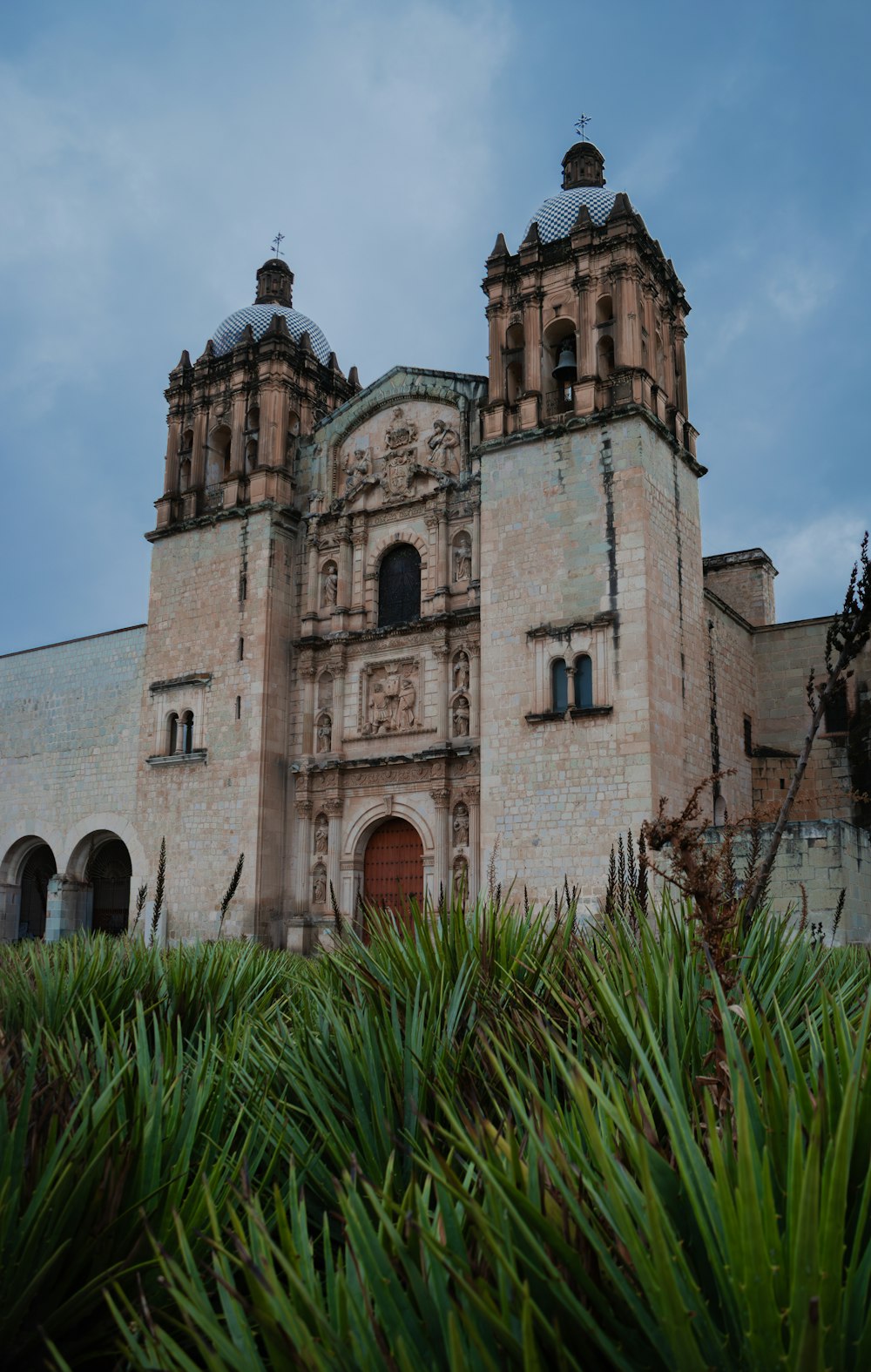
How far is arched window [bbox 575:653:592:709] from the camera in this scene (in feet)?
48.7

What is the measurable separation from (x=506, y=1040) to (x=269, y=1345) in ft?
5.31

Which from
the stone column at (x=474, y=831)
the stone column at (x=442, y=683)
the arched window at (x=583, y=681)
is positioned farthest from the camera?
the stone column at (x=442, y=683)

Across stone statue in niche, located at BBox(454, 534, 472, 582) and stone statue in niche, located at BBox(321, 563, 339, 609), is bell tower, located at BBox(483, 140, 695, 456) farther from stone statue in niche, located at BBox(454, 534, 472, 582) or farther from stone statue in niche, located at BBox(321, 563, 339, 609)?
stone statue in niche, located at BBox(321, 563, 339, 609)

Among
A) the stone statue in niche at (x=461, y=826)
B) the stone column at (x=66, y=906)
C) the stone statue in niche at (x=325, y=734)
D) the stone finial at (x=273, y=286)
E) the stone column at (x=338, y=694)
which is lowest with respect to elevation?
the stone column at (x=66, y=906)

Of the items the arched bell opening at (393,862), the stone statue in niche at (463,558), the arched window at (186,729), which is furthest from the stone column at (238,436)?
the arched bell opening at (393,862)

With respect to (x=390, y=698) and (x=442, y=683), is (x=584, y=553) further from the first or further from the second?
(x=390, y=698)

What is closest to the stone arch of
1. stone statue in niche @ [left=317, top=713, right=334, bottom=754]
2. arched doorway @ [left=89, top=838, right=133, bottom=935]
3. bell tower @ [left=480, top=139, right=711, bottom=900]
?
arched doorway @ [left=89, top=838, right=133, bottom=935]

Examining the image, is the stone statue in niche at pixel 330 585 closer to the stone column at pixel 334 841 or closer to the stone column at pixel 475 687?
the stone column at pixel 475 687

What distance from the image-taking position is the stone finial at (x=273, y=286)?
21844 mm

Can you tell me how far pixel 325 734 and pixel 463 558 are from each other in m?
3.88

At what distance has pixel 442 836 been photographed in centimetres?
1634

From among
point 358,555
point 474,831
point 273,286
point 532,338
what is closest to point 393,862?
point 474,831

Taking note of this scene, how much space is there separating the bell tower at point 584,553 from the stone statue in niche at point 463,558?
1.05 meters

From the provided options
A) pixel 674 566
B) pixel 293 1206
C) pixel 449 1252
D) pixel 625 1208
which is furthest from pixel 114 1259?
pixel 674 566
